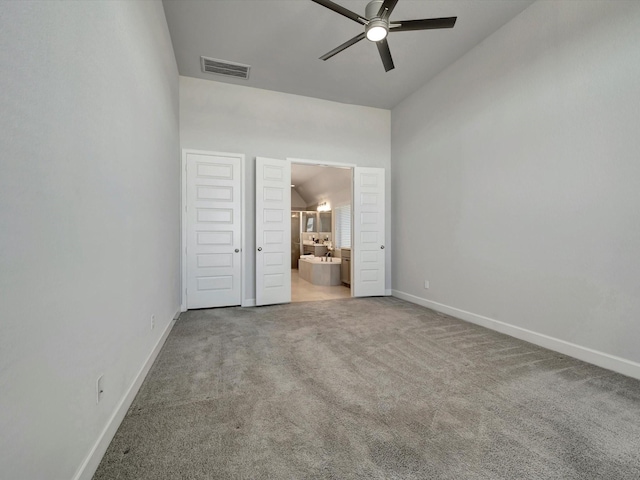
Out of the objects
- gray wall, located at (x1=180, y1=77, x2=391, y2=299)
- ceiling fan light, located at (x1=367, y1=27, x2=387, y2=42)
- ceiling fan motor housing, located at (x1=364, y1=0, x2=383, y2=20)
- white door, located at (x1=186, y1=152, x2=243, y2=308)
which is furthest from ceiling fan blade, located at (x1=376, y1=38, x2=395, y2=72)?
white door, located at (x1=186, y1=152, x2=243, y2=308)

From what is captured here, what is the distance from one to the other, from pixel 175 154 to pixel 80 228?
3167mm

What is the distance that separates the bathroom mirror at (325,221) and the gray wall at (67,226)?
8.29 m

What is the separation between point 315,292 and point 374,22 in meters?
4.76

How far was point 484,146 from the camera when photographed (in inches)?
147

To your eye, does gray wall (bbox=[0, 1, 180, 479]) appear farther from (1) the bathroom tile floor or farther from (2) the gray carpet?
(1) the bathroom tile floor

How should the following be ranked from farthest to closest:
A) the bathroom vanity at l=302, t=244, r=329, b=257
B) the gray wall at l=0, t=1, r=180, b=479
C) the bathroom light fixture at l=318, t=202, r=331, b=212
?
the bathroom light fixture at l=318, t=202, r=331, b=212
the bathroom vanity at l=302, t=244, r=329, b=257
the gray wall at l=0, t=1, r=180, b=479

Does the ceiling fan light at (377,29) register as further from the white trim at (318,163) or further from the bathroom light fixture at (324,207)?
the bathroom light fixture at (324,207)

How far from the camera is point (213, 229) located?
462cm

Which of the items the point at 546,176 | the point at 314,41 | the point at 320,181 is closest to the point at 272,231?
the point at 314,41

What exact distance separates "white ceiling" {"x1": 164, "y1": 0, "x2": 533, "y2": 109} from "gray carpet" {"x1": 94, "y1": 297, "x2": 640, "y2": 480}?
3662 mm

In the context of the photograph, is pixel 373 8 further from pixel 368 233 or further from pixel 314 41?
pixel 368 233

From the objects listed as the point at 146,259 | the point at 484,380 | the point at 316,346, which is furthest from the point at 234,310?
the point at 484,380

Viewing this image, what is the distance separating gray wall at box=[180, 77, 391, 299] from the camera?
4613 mm

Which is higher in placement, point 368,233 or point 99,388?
point 368,233
